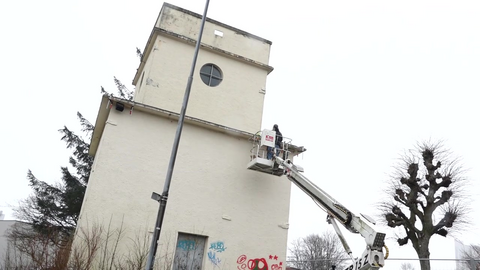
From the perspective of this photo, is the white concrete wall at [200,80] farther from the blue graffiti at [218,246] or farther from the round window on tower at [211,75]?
the blue graffiti at [218,246]

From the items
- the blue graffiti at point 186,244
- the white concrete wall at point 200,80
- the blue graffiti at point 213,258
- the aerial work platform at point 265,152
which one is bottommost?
the blue graffiti at point 213,258

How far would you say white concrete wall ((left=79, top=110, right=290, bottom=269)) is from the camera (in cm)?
1315

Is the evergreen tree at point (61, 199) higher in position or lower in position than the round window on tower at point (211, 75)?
lower

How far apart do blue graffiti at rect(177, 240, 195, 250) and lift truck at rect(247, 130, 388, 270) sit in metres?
3.60

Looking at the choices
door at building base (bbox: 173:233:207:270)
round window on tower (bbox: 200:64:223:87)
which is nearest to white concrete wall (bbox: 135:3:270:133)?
round window on tower (bbox: 200:64:223:87)

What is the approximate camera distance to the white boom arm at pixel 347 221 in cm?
1028

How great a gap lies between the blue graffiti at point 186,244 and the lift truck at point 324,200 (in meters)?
3.60

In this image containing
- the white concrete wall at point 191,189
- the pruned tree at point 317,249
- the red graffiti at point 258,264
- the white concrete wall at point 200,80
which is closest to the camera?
the white concrete wall at point 191,189

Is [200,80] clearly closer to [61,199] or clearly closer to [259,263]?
[259,263]

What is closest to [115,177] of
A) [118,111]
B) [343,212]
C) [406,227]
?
[118,111]

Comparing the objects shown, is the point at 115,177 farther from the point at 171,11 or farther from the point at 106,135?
the point at 171,11

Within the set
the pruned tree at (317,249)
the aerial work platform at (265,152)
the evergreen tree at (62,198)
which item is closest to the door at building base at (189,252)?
the aerial work platform at (265,152)

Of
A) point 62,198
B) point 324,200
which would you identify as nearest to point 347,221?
point 324,200

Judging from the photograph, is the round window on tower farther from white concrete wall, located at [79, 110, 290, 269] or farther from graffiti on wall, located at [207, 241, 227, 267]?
graffiti on wall, located at [207, 241, 227, 267]
